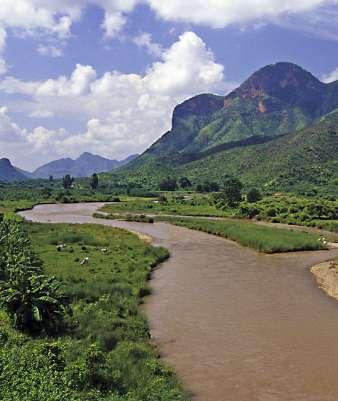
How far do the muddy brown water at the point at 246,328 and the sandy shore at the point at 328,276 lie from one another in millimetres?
748

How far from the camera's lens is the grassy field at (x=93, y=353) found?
694 inches

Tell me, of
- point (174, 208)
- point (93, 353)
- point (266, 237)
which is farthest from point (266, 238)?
point (174, 208)

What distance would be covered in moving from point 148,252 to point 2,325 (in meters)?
31.0

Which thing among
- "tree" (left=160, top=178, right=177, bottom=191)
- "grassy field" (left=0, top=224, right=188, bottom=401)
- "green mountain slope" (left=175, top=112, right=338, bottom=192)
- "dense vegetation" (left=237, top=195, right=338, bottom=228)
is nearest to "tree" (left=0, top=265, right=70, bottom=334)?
"grassy field" (left=0, top=224, right=188, bottom=401)

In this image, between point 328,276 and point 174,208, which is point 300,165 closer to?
point 174,208

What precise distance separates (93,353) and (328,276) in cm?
3043

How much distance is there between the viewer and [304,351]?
85.9 feet

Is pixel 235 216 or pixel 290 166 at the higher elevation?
pixel 290 166

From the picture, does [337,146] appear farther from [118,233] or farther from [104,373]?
[104,373]

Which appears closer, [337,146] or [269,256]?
[269,256]

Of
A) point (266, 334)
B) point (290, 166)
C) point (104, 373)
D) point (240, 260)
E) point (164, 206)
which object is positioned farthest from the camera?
point (290, 166)

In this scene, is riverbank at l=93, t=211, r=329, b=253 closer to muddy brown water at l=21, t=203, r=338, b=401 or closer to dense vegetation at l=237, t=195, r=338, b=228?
muddy brown water at l=21, t=203, r=338, b=401

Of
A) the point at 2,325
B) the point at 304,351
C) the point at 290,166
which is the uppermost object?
the point at 290,166

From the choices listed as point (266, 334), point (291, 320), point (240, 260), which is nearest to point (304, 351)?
point (266, 334)
